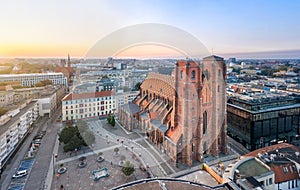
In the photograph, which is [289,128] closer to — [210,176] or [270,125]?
[270,125]

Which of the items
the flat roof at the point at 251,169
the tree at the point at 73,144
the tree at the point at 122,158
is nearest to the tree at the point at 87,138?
the tree at the point at 73,144

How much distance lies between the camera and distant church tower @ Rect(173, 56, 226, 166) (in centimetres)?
1967

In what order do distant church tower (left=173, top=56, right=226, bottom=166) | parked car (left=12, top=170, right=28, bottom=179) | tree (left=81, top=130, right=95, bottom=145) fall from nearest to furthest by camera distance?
parked car (left=12, top=170, right=28, bottom=179) → distant church tower (left=173, top=56, right=226, bottom=166) → tree (left=81, top=130, right=95, bottom=145)

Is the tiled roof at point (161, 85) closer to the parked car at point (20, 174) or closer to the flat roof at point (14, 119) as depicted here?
the parked car at point (20, 174)

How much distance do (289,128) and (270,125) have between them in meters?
3.73

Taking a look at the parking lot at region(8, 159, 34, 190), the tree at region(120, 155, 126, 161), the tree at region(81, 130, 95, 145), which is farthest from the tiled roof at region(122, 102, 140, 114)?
the parking lot at region(8, 159, 34, 190)

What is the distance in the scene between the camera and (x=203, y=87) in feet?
67.4

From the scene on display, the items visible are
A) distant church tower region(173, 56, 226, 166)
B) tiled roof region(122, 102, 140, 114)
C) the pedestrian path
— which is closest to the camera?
distant church tower region(173, 56, 226, 166)

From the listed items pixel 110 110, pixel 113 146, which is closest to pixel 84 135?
pixel 113 146

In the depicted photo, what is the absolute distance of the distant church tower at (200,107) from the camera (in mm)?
19672

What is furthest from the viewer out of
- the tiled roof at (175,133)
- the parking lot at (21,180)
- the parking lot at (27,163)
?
the tiled roof at (175,133)

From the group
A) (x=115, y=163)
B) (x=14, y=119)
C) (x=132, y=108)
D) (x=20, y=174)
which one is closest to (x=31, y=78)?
(x=14, y=119)

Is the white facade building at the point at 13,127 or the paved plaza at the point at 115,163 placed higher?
the white facade building at the point at 13,127

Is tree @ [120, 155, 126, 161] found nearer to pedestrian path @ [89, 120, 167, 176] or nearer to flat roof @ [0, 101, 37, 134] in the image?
pedestrian path @ [89, 120, 167, 176]
